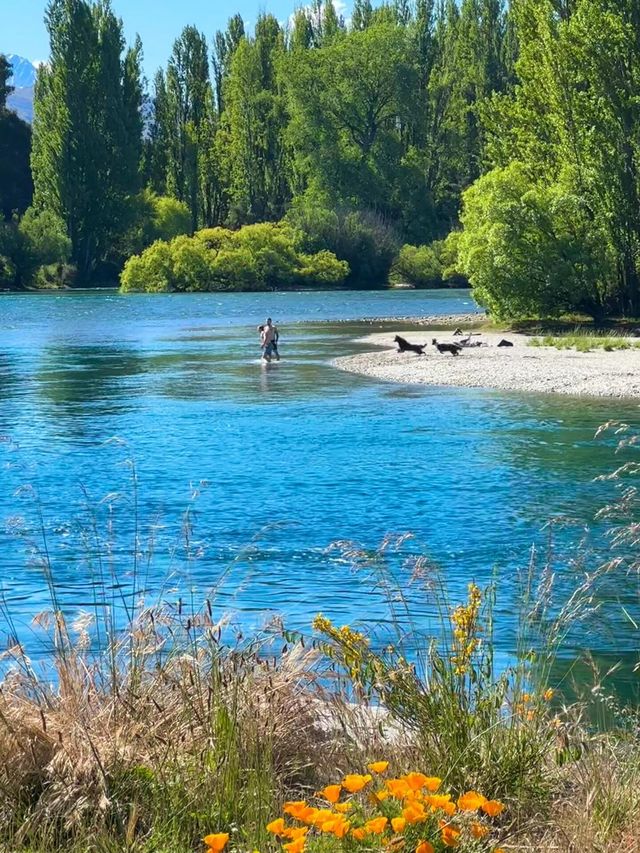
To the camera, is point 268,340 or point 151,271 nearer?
point 268,340

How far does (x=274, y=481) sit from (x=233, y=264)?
7518cm

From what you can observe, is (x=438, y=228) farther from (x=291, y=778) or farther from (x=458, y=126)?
(x=291, y=778)

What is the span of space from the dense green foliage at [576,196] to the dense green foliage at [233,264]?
47.5 m

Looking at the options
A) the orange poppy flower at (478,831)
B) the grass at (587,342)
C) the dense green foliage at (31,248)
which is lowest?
the grass at (587,342)

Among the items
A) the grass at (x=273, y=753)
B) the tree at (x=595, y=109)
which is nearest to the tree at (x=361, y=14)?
the tree at (x=595, y=109)

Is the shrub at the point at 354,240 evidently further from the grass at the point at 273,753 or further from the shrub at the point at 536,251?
the grass at the point at 273,753

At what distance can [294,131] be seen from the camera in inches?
3915

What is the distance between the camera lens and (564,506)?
1653 centimetres

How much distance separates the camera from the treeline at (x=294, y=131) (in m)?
95.4

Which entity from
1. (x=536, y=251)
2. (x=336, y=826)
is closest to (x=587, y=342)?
(x=536, y=251)

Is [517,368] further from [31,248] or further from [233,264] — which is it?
[31,248]

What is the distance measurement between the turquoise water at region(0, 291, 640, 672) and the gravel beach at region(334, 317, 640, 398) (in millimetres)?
1284

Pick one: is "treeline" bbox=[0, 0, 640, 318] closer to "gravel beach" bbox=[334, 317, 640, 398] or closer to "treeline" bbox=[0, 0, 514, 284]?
"treeline" bbox=[0, 0, 514, 284]

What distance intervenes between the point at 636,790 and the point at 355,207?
95672 mm
